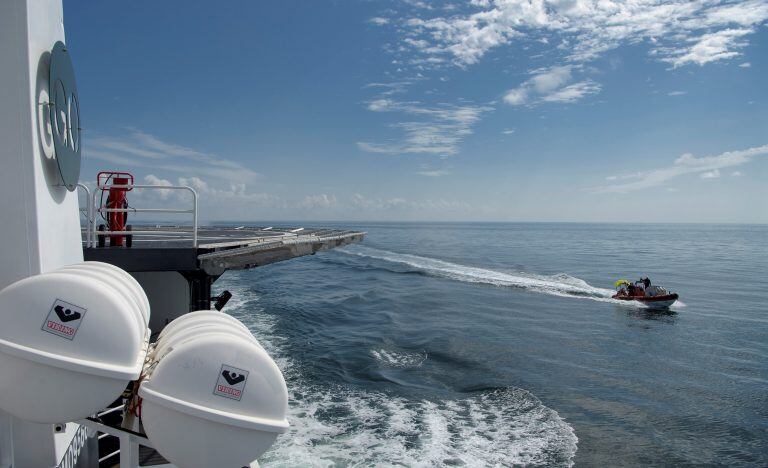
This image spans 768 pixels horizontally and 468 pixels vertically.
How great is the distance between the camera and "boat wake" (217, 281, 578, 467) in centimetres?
1045

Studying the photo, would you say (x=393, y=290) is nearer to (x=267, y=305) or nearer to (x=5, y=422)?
(x=267, y=305)

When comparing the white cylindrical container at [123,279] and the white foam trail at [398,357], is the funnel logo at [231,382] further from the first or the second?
the white foam trail at [398,357]

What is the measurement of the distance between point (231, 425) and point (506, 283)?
36.4m

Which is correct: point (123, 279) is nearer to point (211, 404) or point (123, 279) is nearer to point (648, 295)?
point (211, 404)

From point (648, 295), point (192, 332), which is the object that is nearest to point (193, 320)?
point (192, 332)

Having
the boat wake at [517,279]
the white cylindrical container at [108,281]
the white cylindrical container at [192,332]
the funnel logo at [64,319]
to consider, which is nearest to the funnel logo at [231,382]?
the white cylindrical container at [192,332]

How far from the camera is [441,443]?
36.6ft

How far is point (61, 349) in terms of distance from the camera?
3.75 m

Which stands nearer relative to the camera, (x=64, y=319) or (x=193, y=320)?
(x=64, y=319)

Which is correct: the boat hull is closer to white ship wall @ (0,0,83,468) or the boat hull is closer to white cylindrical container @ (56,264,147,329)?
white cylindrical container @ (56,264,147,329)

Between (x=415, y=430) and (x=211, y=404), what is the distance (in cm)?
885

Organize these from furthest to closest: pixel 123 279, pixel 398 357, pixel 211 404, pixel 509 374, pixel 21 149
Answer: pixel 398 357
pixel 509 374
pixel 123 279
pixel 21 149
pixel 211 404

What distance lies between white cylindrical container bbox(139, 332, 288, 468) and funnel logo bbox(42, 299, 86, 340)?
0.72 m

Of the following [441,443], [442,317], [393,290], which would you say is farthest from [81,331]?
[393,290]
